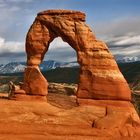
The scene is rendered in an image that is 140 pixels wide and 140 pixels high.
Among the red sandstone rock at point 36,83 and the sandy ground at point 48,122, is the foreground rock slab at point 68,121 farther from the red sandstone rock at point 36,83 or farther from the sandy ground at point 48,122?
the red sandstone rock at point 36,83

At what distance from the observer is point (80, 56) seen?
58219 mm

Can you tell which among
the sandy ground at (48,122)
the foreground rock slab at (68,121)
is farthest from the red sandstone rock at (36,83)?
the foreground rock slab at (68,121)

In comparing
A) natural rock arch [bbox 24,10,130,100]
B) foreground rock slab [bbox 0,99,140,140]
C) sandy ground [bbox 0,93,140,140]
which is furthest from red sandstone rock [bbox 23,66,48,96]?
foreground rock slab [bbox 0,99,140,140]

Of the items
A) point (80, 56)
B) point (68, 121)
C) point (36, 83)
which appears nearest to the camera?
point (68, 121)

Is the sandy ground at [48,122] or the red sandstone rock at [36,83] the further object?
the red sandstone rock at [36,83]

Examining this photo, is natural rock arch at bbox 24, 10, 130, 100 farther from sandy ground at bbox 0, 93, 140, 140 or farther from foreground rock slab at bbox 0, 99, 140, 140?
sandy ground at bbox 0, 93, 140, 140

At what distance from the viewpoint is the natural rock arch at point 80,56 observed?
57.1 meters

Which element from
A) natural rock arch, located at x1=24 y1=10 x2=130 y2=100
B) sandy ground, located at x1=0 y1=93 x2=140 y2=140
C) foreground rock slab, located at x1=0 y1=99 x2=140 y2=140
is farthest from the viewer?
natural rock arch, located at x1=24 y1=10 x2=130 y2=100

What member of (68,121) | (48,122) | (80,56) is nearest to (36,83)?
(80,56)

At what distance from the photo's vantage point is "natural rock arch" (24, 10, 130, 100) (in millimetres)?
57094

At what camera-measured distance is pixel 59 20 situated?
59.3m

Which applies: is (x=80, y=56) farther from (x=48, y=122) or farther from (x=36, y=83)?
(x=48, y=122)

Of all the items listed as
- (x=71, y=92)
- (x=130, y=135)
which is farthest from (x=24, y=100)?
(x=71, y=92)

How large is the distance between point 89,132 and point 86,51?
12380 mm
